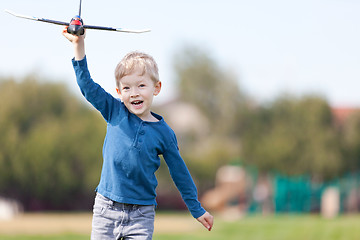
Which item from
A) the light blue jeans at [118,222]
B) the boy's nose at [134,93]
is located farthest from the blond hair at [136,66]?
the light blue jeans at [118,222]

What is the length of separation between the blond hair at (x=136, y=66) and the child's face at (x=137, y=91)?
0.9 inches

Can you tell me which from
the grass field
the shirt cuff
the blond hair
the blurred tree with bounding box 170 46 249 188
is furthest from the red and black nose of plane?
the blurred tree with bounding box 170 46 249 188

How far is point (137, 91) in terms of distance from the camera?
130 inches

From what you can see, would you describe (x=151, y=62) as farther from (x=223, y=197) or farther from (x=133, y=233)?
(x=223, y=197)

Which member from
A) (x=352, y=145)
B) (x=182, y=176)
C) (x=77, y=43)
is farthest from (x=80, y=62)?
(x=352, y=145)

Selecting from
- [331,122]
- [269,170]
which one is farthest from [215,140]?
[331,122]

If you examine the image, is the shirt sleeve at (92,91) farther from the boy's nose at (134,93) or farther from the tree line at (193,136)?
the tree line at (193,136)

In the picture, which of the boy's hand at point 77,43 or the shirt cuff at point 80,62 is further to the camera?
the shirt cuff at point 80,62

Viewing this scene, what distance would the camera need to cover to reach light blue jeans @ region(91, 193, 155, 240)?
10.9 feet

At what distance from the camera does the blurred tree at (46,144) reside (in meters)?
21.1

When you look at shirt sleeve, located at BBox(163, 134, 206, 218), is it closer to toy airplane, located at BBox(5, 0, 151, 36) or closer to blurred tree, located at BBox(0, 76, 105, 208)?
toy airplane, located at BBox(5, 0, 151, 36)

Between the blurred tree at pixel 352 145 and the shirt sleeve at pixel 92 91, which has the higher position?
the shirt sleeve at pixel 92 91

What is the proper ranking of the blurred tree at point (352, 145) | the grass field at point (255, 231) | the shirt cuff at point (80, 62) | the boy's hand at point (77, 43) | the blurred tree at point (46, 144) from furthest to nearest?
the blurred tree at point (352, 145) → the blurred tree at point (46, 144) → the grass field at point (255, 231) → the shirt cuff at point (80, 62) → the boy's hand at point (77, 43)

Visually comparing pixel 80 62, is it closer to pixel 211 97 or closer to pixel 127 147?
pixel 127 147
